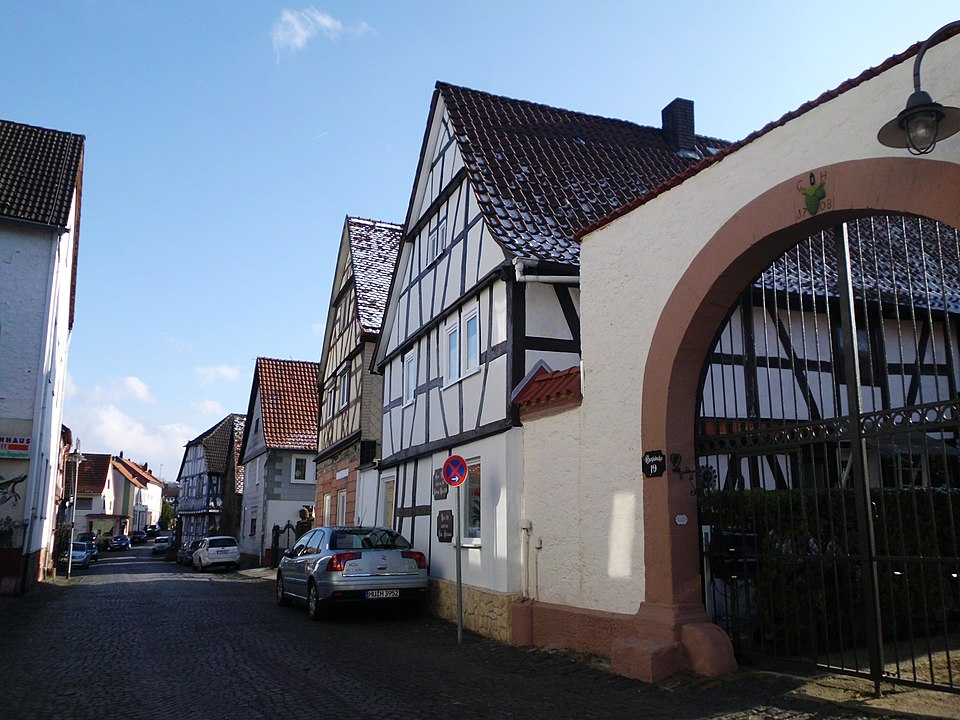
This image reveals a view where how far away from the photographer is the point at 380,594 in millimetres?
13969

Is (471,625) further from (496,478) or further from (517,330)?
(517,330)

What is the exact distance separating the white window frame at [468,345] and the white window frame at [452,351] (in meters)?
0.32

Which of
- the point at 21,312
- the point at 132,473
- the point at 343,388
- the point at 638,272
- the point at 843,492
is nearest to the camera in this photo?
the point at 843,492

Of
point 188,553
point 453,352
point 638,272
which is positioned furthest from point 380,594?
point 188,553

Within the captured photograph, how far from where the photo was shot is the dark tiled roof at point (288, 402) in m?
36.6

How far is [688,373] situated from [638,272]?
1.43m

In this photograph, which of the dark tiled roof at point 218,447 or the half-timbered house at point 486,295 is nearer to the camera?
the half-timbered house at point 486,295

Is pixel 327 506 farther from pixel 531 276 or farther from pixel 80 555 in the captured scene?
pixel 531 276

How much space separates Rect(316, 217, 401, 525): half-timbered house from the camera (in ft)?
73.8

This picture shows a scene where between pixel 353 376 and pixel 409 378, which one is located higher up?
pixel 353 376

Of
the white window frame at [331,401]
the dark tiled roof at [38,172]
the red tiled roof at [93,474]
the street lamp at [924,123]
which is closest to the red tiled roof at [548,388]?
the street lamp at [924,123]

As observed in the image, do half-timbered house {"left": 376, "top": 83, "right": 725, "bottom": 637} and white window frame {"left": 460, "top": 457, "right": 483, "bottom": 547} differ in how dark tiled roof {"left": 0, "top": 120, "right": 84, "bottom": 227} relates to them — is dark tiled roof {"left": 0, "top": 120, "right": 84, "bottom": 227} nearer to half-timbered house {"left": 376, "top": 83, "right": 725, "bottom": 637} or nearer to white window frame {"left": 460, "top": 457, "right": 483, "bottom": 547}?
half-timbered house {"left": 376, "top": 83, "right": 725, "bottom": 637}

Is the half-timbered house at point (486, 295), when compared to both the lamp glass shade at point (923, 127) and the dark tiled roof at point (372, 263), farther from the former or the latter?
the lamp glass shade at point (923, 127)

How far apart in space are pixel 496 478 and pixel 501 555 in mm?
1117
